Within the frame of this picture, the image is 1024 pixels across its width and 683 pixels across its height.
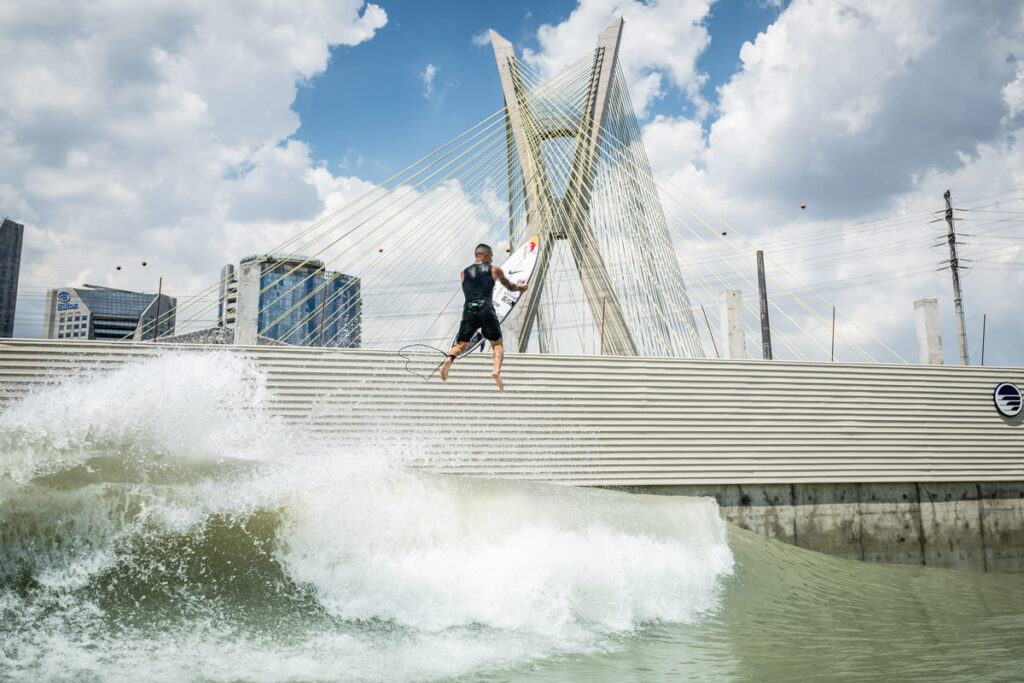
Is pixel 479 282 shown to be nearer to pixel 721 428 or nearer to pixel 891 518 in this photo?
pixel 721 428

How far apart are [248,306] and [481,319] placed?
12.9 feet

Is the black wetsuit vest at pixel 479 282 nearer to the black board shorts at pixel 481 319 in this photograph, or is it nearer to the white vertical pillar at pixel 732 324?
the black board shorts at pixel 481 319

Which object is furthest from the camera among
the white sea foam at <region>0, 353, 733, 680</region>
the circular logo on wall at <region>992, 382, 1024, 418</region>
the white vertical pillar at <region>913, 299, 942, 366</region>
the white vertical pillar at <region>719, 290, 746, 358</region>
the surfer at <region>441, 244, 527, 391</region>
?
the white vertical pillar at <region>913, 299, 942, 366</region>

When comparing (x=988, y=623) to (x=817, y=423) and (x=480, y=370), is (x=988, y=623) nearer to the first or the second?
(x=817, y=423)

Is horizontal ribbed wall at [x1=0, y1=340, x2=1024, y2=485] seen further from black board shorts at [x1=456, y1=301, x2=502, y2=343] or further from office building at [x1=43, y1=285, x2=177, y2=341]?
office building at [x1=43, y1=285, x2=177, y2=341]

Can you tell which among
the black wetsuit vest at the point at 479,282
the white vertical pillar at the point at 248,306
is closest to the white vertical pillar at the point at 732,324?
the black wetsuit vest at the point at 479,282

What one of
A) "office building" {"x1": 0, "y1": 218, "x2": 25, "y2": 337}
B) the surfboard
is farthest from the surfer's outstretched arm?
"office building" {"x1": 0, "y1": 218, "x2": 25, "y2": 337}

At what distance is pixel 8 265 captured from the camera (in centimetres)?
3400

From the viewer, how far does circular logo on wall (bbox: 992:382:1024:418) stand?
38.7ft

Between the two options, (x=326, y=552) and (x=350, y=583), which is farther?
(x=326, y=552)

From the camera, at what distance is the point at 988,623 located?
6.45 meters

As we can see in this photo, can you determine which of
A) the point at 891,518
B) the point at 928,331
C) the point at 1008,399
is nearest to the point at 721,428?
the point at 891,518

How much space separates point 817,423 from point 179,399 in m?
9.69

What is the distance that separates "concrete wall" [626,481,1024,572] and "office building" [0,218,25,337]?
90.6ft
